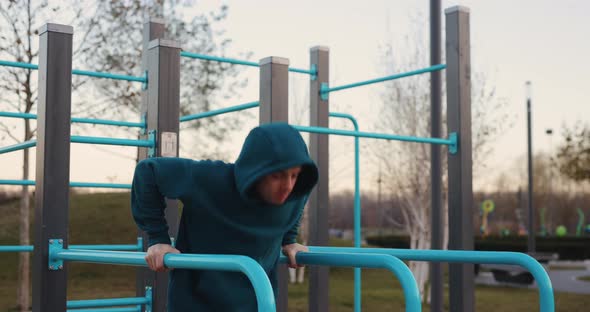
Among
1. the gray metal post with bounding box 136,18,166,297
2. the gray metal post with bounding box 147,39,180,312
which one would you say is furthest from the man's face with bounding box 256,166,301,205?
the gray metal post with bounding box 136,18,166,297

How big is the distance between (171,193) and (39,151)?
902mm

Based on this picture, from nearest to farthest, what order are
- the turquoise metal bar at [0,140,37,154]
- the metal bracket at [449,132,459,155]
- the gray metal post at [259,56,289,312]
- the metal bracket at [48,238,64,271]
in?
the metal bracket at [48,238,64,271]
the turquoise metal bar at [0,140,37,154]
the gray metal post at [259,56,289,312]
the metal bracket at [449,132,459,155]

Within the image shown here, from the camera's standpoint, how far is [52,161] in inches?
118

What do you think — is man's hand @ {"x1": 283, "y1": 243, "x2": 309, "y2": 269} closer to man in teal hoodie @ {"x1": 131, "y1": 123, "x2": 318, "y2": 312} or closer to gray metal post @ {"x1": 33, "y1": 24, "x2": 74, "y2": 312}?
man in teal hoodie @ {"x1": 131, "y1": 123, "x2": 318, "y2": 312}

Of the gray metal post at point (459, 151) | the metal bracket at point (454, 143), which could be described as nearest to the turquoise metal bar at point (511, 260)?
the gray metal post at point (459, 151)

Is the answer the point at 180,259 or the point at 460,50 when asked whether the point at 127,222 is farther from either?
the point at 180,259

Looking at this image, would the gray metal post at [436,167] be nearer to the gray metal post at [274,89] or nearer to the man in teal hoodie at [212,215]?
the gray metal post at [274,89]

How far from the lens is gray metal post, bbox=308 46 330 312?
5.59 m

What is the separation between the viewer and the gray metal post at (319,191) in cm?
559

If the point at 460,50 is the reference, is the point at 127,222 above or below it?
below

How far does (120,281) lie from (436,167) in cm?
985

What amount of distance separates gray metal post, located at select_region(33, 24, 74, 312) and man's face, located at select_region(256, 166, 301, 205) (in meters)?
1.06

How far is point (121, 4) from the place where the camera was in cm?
1173

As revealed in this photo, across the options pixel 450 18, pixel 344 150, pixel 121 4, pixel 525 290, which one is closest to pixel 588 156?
pixel 525 290
